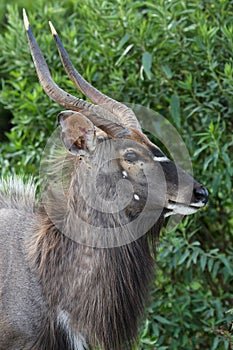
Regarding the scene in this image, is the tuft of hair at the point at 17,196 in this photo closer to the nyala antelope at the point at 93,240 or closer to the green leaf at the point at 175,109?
the nyala antelope at the point at 93,240

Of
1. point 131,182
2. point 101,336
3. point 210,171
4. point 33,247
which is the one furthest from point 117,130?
point 210,171

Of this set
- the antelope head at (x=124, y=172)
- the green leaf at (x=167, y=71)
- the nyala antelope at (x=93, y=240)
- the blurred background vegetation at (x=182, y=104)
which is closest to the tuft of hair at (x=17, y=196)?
the nyala antelope at (x=93, y=240)

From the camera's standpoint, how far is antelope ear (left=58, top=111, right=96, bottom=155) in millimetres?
4684

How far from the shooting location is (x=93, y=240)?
16.2 ft

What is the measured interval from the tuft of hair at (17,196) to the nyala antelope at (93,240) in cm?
36

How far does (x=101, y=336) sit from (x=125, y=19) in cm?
294

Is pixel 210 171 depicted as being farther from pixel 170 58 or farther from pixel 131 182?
pixel 131 182

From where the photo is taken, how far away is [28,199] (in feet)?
18.1

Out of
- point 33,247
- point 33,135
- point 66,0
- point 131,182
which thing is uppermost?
point 66,0

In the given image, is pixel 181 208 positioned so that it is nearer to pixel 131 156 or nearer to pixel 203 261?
pixel 131 156

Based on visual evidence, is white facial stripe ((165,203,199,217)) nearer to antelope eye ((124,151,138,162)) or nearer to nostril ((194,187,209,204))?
nostril ((194,187,209,204))

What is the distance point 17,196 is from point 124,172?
3.42 ft

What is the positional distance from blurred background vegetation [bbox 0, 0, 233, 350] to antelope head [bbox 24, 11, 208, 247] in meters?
1.52

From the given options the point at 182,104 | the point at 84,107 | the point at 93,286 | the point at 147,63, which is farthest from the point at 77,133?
the point at 182,104
